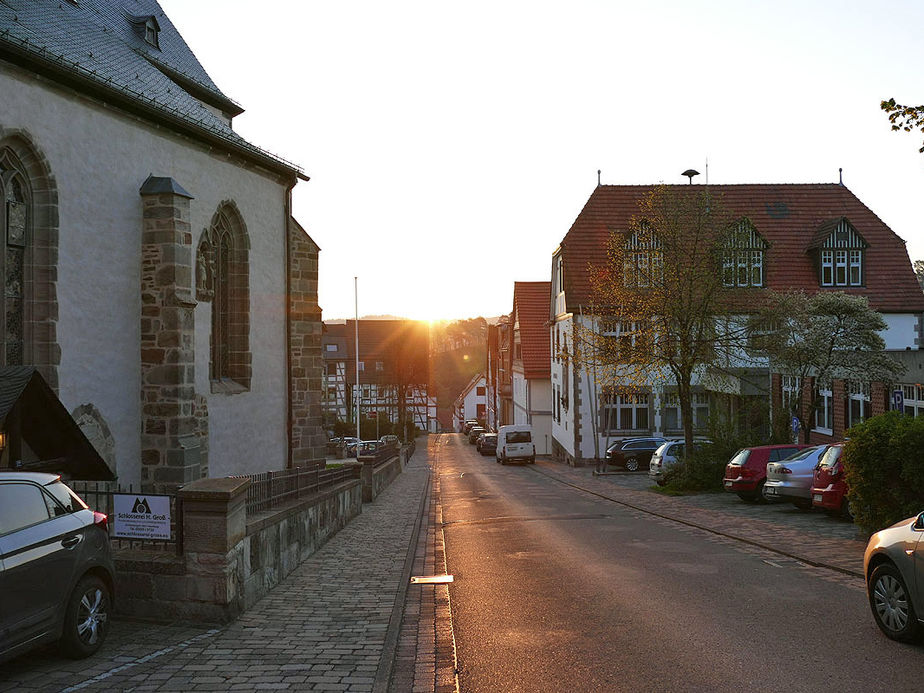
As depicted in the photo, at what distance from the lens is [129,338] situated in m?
15.2

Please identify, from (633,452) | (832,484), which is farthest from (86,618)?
(633,452)

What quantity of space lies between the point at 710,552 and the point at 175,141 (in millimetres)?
12460

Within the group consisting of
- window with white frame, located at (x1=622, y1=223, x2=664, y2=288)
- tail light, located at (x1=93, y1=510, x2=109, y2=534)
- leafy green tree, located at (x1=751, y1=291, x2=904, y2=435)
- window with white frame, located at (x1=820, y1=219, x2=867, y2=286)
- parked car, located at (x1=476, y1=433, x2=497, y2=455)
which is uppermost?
window with white frame, located at (x1=820, y1=219, x2=867, y2=286)

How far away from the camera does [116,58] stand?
55.3 feet

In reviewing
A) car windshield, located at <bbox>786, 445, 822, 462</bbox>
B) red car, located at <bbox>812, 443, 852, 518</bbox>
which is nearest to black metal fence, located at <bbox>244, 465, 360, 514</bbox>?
red car, located at <bbox>812, 443, 852, 518</bbox>

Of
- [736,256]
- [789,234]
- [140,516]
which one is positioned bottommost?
[140,516]

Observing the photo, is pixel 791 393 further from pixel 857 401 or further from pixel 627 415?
pixel 627 415

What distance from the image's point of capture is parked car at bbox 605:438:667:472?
34.8 metres

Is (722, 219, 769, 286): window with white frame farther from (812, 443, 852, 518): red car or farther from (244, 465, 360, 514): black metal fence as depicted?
(244, 465, 360, 514): black metal fence

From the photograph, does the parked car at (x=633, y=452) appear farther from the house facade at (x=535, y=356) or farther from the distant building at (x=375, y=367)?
the distant building at (x=375, y=367)

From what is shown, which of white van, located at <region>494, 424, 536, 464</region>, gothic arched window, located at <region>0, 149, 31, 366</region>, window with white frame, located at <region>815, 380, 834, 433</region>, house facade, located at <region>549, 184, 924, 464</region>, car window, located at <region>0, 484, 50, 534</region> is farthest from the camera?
white van, located at <region>494, 424, 536, 464</region>

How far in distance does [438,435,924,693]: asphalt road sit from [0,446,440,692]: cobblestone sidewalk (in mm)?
870

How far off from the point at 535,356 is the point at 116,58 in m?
39.9

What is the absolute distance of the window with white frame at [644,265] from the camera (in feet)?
82.0
